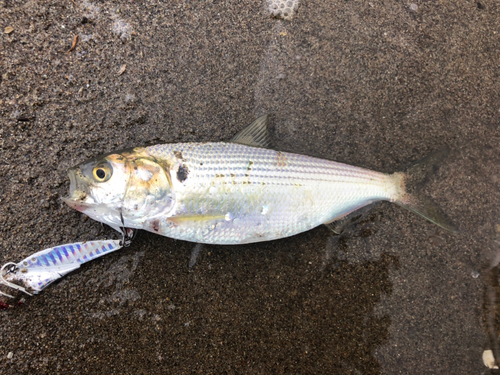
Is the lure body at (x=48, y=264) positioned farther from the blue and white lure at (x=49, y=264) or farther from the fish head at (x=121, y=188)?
the fish head at (x=121, y=188)

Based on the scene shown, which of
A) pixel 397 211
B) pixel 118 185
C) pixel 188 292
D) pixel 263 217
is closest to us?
pixel 118 185

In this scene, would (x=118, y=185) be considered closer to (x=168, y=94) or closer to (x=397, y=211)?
(x=168, y=94)

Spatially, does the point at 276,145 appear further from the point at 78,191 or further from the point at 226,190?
the point at 78,191

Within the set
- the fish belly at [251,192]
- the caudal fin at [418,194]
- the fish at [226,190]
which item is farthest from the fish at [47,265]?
the caudal fin at [418,194]

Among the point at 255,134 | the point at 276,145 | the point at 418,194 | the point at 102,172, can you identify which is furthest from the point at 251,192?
the point at 418,194

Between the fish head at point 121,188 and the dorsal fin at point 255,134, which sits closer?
the fish head at point 121,188

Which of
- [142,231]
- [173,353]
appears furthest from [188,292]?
[142,231]
